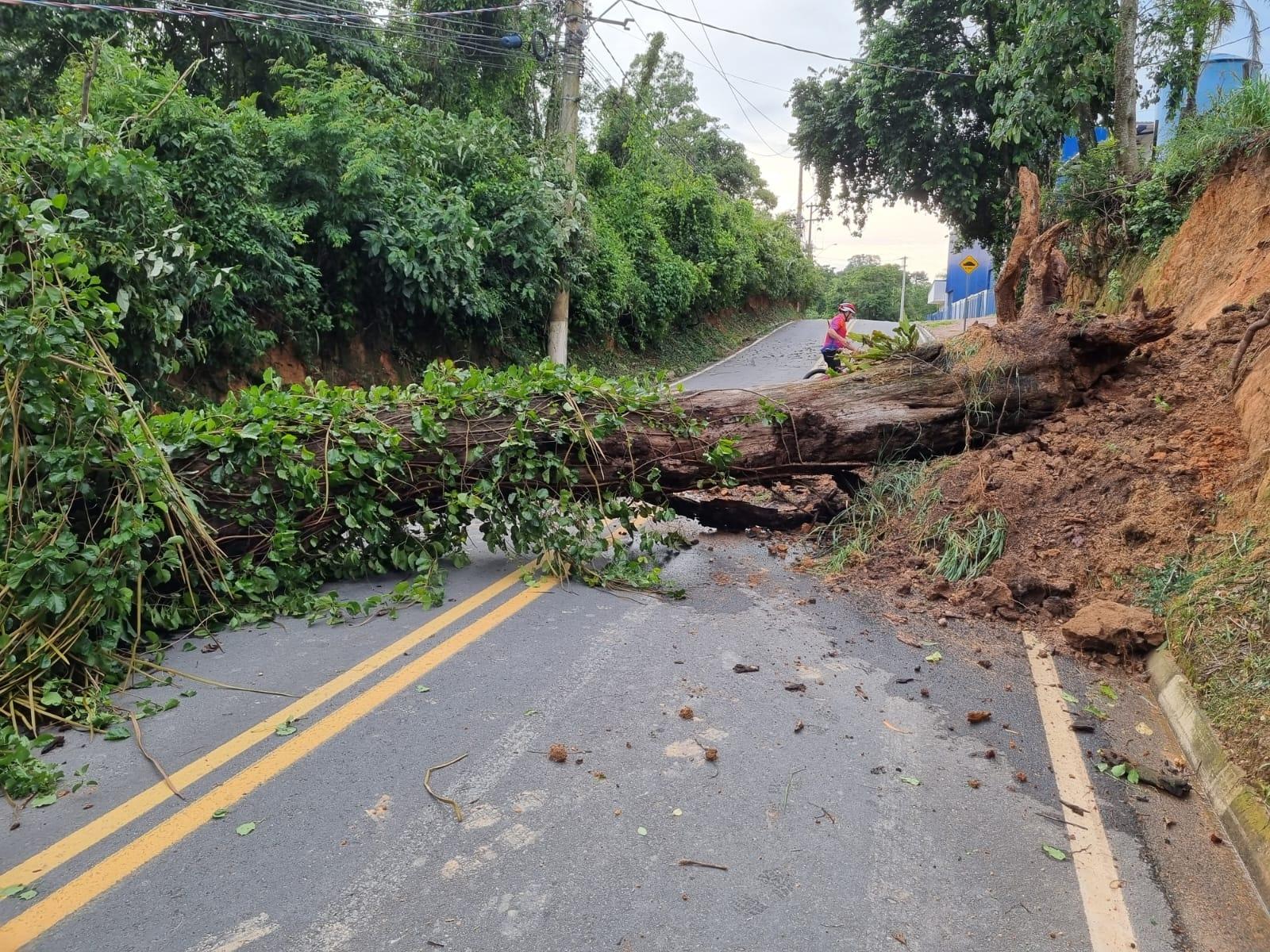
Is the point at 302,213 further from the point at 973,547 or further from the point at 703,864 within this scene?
the point at 703,864

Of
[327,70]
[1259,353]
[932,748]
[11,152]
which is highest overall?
[327,70]

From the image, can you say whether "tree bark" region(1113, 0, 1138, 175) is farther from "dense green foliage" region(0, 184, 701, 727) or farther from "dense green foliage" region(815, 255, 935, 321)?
"dense green foliage" region(815, 255, 935, 321)

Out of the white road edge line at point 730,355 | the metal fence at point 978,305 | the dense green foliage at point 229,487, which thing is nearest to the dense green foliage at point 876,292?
the metal fence at point 978,305

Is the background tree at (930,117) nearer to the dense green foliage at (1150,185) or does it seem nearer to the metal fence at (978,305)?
the dense green foliage at (1150,185)

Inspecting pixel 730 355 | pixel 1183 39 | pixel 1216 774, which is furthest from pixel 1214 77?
pixel 1216 774

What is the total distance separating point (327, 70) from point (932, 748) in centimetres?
1744

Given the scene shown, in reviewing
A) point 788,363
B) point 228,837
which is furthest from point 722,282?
point 228,837

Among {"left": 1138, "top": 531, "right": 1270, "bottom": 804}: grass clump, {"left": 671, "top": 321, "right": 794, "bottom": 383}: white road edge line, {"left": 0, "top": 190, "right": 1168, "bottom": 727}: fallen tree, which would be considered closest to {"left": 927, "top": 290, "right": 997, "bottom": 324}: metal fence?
{"left": 671, "top": 321, "right": 794, "bottom": 383}: white road edge line

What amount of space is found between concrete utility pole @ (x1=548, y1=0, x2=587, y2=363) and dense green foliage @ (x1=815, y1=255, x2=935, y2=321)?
5495 cm

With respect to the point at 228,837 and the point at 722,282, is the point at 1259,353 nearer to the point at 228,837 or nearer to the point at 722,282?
the point at 228,837

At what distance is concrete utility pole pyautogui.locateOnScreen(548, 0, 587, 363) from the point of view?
15938 mm

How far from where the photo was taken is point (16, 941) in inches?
98.3

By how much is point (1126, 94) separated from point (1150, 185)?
10.9ft

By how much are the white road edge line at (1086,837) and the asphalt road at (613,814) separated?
0.01 meters
